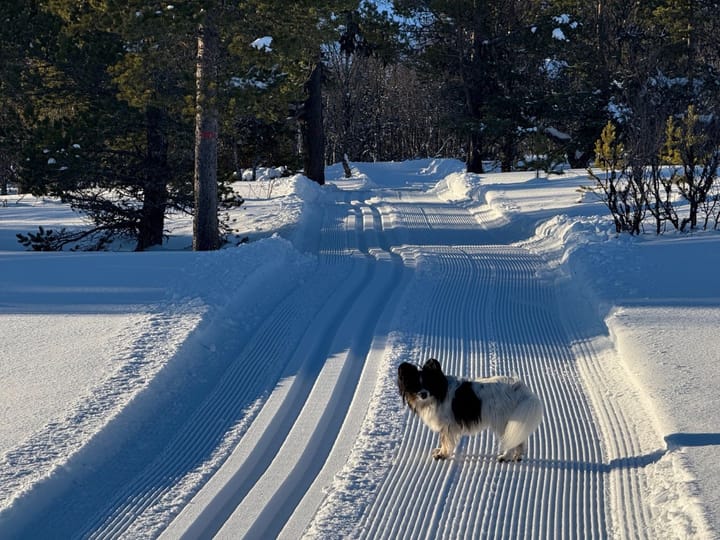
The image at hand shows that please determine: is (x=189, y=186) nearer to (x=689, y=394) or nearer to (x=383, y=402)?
(x=383, y=402)

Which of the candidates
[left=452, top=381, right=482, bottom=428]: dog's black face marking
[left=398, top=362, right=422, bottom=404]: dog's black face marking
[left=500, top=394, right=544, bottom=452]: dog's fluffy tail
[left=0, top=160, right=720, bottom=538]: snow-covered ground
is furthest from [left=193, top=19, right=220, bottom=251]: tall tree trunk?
[left=500, top=394, right=544, bottom=452]: dog's fluffy tail

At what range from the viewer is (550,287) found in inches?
441

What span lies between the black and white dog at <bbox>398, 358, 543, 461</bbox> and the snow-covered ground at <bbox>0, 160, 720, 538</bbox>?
268 millimetres

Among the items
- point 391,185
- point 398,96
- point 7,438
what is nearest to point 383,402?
point 7,438

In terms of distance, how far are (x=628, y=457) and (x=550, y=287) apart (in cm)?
574

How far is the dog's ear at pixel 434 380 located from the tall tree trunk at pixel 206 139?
938 centimetres

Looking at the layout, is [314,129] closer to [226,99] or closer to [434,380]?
[226,99]

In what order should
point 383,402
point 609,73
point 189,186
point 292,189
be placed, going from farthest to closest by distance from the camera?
point 609,73 → point 292,189 → point 189,186 → point 383,402

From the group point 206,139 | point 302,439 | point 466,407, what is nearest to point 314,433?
point 302,439

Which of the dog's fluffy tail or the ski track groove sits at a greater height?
the dog's fluffy tail

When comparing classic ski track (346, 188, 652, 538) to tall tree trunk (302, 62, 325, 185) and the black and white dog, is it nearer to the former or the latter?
the black and white dog

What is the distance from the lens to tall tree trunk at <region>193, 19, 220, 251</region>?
45.0ft

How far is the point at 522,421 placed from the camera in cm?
544

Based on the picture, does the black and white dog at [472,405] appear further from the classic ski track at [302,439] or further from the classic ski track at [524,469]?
the classic ski track at [302,439]
